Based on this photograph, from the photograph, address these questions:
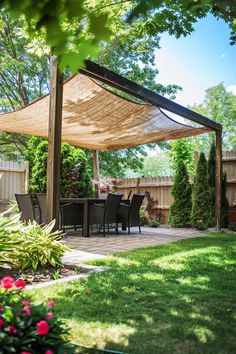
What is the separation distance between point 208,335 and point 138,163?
13899 mm

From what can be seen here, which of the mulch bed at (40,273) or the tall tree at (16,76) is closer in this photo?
the mulch bed at (40,273)

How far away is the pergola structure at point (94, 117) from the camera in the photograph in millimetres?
4418

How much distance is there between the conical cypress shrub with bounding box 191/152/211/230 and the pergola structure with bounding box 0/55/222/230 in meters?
0.52

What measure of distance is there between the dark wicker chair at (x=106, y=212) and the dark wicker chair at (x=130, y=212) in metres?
0.38

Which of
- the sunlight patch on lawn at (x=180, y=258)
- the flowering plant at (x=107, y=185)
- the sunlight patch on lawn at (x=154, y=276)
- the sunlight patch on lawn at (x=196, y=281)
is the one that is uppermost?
the flowering plant at (x=107, y=185)

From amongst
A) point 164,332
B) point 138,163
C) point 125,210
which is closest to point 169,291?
point 164,332

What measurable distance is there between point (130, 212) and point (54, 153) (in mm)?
3346

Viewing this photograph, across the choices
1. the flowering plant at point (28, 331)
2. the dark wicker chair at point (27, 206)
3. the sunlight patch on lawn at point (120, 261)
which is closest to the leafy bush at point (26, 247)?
the sunlight patch on lawn at point (120, 261)

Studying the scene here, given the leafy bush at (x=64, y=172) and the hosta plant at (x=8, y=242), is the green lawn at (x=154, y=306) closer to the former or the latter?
the hosta plant at (x=8, y=242)

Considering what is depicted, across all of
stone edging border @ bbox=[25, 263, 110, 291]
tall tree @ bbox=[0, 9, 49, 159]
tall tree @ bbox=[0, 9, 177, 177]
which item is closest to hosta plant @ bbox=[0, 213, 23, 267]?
stone edging border @ bbox=[25, 263, 110, 291]

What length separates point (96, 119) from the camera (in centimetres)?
673

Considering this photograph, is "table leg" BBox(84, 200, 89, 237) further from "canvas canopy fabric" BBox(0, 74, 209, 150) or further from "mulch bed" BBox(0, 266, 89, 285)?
"mulch bed" BBox(0, 266, 89, 285)

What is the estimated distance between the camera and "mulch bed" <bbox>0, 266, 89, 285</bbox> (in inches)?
133

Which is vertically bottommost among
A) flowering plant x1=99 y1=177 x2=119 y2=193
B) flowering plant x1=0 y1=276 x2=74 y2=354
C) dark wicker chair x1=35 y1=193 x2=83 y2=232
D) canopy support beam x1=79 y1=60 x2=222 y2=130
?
flowering plant x1=0 y1=276 x2=74 y2=354
